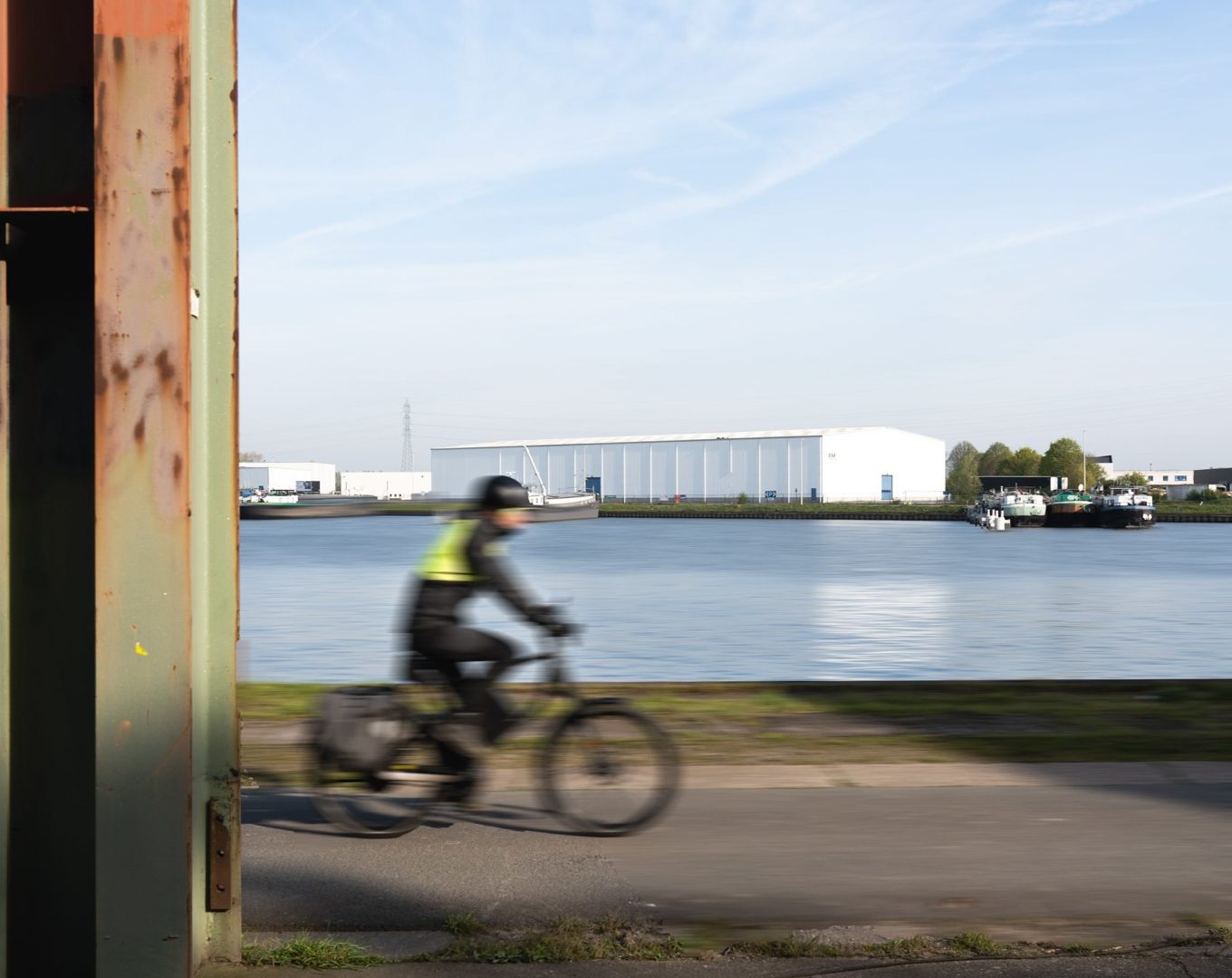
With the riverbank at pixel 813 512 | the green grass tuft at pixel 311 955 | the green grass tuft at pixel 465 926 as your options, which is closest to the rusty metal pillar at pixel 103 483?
the green grass tuft at pixel 311 955

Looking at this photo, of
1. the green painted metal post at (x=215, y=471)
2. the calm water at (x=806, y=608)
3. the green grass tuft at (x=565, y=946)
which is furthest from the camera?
the calm water at (x=806, y=608)

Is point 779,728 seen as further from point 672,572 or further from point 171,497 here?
point 672,572

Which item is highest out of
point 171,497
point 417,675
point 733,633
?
point 171,497

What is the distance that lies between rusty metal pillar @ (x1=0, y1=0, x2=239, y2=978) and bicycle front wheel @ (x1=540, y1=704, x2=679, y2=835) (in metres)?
2.91

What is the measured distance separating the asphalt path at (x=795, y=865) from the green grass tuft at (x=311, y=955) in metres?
0.44

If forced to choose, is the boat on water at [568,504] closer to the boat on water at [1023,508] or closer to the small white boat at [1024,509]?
the boat on water at [1023,508]

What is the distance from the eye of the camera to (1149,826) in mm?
7461

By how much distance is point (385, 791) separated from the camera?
282 inches

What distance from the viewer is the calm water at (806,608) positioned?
2784 cm

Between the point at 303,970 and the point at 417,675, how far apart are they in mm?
2400

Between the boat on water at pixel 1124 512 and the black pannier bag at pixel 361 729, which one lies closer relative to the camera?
the black pannier bag at pixel 361 729

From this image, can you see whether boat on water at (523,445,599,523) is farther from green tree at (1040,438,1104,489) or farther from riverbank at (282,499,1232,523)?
green tree at (1040,438,1104,489)

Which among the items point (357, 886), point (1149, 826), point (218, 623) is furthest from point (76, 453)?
point (1149, 826)

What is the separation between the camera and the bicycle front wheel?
7312 millimetres
